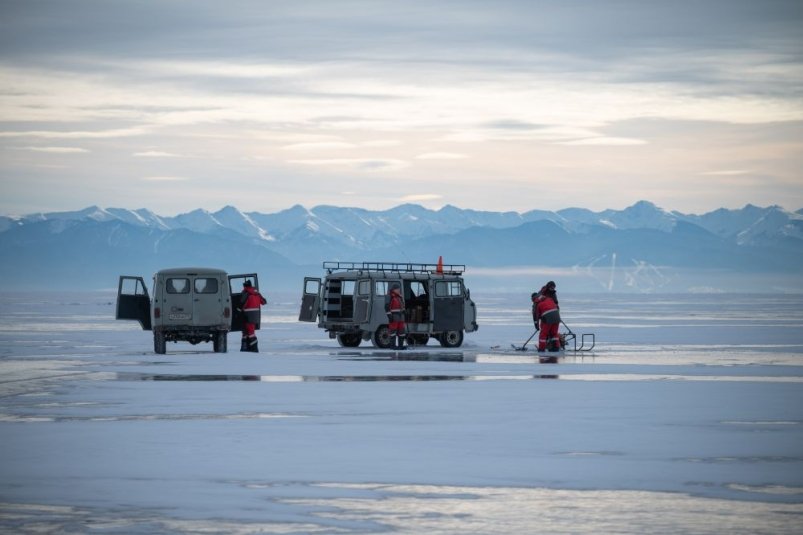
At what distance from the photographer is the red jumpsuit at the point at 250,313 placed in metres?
37.5

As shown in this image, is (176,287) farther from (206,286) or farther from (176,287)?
(206,286)

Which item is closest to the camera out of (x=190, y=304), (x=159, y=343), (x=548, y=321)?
(x=190, y=304)

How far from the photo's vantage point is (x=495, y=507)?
12.8 m

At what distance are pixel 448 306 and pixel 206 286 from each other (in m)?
7.36

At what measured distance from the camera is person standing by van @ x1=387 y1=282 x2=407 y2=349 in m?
39.1

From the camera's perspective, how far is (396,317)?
3994cm

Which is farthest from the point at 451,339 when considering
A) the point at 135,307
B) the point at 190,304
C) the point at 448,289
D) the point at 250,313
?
the point at 135,307

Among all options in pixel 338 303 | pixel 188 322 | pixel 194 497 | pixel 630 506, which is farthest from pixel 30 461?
pixel 338 303

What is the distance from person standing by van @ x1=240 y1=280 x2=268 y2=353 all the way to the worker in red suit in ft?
23.2

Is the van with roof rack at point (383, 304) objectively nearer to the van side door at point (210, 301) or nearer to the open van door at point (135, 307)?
the van side door at point (210, 301)

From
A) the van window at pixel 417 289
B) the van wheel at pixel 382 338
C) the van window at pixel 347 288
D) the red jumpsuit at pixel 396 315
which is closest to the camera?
the red jumpsuit at pixel 396 315

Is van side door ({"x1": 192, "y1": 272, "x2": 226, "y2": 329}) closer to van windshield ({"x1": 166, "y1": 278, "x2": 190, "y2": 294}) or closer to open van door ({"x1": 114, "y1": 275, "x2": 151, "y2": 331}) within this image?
van windshield ({"x1": 166, "y1": 278, "x2": 190, "y2": 294})

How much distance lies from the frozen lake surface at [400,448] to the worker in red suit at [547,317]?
402 centimetres

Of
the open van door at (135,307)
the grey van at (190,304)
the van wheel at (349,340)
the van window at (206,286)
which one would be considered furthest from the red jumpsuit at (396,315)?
the open van door at (135,307)
